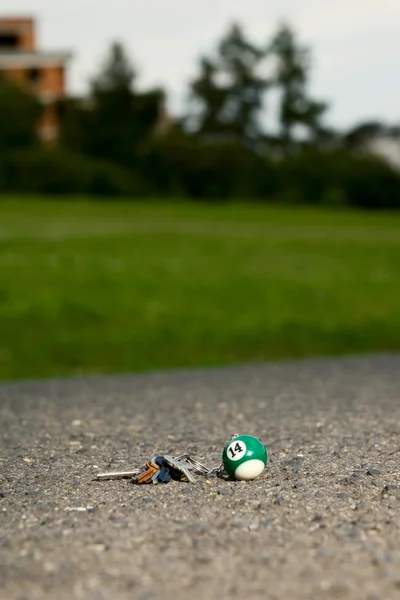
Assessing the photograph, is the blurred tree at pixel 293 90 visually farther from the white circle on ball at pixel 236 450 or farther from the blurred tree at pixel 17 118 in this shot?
the white circle on ball at pixel 236 450

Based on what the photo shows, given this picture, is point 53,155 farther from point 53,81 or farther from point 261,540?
point 261,540

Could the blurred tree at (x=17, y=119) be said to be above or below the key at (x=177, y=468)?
above

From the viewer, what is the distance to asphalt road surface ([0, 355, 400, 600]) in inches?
164

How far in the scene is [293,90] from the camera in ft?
246

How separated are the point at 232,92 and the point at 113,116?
58.2 ft

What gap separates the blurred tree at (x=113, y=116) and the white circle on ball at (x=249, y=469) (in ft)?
167

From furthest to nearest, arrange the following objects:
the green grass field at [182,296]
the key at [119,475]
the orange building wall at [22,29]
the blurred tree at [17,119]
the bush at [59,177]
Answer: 1. the orange building wall at [22,29]
2. the blurred tree at [17,119]
3. the bush at [59,177]
4. the green grass field at [182,296]
5. the key at [119,475]

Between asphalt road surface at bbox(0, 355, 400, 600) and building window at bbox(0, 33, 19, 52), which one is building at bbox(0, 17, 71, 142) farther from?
asphalt road surface at bbox(0, 355, 400, 600)

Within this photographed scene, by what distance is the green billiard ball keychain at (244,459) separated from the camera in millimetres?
5875

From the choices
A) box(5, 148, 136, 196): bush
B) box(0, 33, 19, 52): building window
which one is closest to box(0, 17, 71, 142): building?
box(0, 33, 19, 52): building window

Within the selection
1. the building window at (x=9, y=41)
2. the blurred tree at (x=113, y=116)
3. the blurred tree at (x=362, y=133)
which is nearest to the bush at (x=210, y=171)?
the blurred tree at (x=113, y=116)

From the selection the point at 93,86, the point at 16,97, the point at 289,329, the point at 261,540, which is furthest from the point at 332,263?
the point at 93,86

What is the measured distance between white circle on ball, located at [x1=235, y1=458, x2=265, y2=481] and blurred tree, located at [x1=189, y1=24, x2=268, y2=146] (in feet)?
220

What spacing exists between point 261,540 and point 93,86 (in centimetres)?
5972
